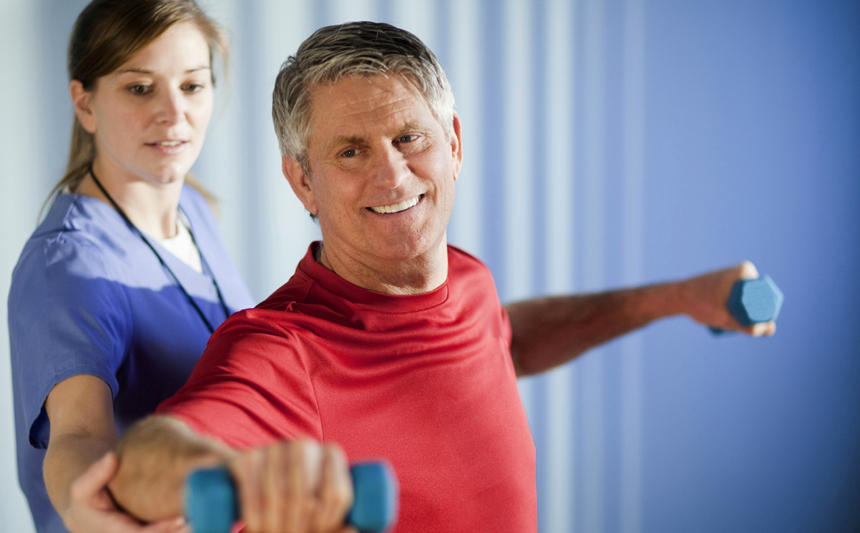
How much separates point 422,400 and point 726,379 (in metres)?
1.62

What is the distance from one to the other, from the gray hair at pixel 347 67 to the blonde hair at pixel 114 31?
261 millimetres

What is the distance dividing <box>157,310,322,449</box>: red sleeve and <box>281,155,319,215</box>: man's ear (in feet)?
0.72

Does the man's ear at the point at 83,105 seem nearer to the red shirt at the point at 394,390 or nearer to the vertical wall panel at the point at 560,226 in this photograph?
the red shirt at the point at 394,390

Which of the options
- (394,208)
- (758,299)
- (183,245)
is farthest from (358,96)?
(758,299)

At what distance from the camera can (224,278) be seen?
128cm

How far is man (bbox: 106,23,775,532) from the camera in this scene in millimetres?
805

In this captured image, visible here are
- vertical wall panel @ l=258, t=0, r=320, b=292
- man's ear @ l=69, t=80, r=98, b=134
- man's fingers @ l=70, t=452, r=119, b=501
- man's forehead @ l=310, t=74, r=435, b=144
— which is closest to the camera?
man's fingers @ l=70, t=452, r=119, b=501

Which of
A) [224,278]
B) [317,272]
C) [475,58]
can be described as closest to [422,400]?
[317,272]

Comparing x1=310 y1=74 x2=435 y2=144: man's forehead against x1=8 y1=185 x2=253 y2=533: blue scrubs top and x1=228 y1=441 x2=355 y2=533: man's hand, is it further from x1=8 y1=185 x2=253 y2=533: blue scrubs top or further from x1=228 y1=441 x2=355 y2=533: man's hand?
x1=228 y1=441 x2=355 y2=533: man's hand

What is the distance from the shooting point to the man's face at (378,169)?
89 cm

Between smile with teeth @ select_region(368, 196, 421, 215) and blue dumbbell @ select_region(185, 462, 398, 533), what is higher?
smile with teeth @ select_region(368, 196, 421, 215)

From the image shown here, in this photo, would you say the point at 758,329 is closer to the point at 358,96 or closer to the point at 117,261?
the point at 358,96

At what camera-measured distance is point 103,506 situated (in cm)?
57

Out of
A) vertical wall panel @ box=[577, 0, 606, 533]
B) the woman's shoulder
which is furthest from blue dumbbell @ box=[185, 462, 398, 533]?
vertical wall panel @ box=[577, 0, 606, 533]
